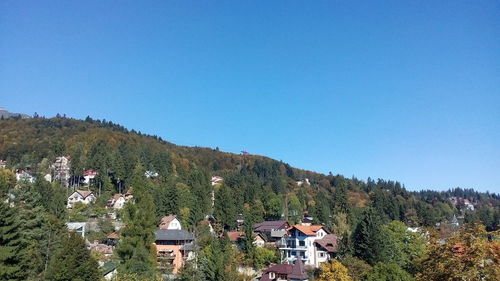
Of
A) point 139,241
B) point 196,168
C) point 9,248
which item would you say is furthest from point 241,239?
point 196,168

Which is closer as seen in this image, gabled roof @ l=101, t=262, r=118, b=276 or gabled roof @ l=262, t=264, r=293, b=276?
gabled roof @ l=101, t=262, r=118, b=276

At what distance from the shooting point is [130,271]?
102 feet

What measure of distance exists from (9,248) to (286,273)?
1111 inches

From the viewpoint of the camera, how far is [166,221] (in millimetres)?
64250

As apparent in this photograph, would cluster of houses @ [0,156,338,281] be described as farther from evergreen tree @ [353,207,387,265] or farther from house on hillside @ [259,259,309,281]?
evergreen tree @ [353,207,387,265]

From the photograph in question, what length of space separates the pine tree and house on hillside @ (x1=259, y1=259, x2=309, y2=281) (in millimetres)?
25919

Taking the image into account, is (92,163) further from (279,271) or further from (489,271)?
(489,271)

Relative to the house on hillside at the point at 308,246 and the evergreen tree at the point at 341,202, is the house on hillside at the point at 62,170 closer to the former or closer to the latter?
the house on hillside at the point at 308,246

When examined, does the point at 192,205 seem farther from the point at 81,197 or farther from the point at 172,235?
the point at 81,197

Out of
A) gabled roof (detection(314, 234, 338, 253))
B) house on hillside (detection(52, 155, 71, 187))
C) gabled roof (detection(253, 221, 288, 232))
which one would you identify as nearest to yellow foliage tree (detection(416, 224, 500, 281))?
gabled roof (detection(314, 234, 338, 253))

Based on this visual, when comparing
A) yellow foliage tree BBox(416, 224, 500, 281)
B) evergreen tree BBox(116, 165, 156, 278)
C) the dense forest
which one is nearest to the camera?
yellow foliage tree BBox(416, 224, 500, 281)

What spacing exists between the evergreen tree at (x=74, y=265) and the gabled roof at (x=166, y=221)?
37863 millimetres

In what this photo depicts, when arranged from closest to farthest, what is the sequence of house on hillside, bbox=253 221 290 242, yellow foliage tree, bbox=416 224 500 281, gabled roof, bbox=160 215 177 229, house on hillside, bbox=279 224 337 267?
1. yellow foliage tree, bbox=416 224 500 281
2. house on hillside, bbox=279 224 337 267
3. house on hillside, bbox=253 221 290 242
4. gabled roof, bbox=160 215 177 229

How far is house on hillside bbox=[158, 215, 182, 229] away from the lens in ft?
207
